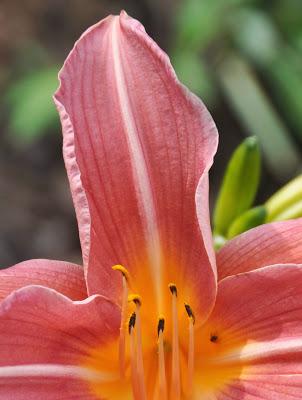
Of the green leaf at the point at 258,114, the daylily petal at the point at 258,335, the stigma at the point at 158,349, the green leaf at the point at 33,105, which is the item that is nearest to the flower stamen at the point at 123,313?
the stigma at the point at 158,349

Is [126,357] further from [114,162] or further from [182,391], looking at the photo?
[114,162]

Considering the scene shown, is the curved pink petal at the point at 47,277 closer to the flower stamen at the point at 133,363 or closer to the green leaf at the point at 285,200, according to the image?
the flower stamen at the point at 133,363

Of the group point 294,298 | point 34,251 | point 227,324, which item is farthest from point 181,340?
point 34,251

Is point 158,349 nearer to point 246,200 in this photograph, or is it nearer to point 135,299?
point 135,299

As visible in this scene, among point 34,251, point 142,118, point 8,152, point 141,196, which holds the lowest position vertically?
point 141,196

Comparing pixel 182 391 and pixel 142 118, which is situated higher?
pixel 142 118

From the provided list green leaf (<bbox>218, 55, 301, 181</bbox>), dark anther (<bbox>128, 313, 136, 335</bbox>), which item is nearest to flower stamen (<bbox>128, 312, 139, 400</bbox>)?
dark anther (<bbox>128, 313, 136, 335</bbox>)

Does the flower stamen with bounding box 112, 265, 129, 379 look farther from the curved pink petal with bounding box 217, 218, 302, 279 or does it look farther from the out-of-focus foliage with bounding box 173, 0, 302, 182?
the out-of-focus foliage with bounding box 173, 0, 302, 182
